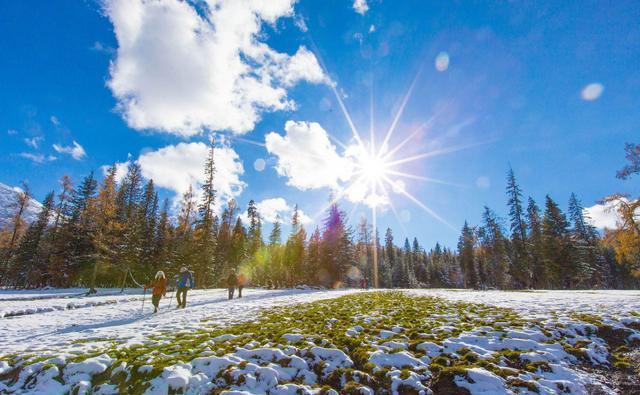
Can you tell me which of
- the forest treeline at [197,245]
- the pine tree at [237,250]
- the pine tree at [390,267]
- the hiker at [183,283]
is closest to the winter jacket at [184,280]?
the hiker at [183,283]

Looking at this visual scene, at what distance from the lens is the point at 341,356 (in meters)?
6.32

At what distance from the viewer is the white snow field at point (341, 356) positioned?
514 cm

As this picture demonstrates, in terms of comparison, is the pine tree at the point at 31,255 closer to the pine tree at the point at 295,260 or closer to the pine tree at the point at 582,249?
the pine tree at the point at 295,260

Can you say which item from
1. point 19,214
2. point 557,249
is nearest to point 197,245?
point 19,214

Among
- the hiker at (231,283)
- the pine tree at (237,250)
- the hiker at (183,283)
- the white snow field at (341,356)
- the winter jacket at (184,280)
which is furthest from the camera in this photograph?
the pine tree at (237,250)

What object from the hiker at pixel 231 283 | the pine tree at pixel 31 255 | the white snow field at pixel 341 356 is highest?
the pine tree at pixel 31 255

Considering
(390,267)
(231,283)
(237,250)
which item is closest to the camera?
(231,283)

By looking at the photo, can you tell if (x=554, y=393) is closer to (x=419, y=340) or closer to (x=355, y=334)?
(x=419, y=340)

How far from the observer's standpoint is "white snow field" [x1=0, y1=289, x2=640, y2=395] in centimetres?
514

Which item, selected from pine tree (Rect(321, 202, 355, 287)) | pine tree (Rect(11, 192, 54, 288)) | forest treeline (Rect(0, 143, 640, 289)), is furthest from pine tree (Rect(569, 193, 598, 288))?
pine tree (Rect(11, 192, 54, 288))

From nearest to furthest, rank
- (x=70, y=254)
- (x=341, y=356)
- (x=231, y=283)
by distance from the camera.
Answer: (x=341, y=356), (x=231, y=283), (x=70, y=254)

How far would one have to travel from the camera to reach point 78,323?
1080 centimetres

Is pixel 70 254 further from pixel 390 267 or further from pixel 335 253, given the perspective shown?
pixel 390 267

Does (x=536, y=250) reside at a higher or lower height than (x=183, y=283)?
higher
